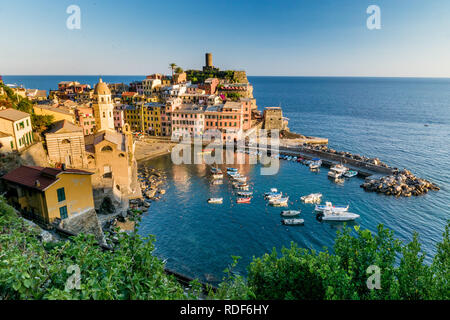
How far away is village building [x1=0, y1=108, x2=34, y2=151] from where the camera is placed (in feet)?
90.6

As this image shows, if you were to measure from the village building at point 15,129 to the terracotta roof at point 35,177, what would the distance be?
16.5 ft

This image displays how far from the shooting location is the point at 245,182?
49.6 m

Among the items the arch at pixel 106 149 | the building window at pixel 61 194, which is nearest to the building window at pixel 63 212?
the building window at pixel 61 194

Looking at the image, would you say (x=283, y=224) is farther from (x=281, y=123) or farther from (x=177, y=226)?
(x=281, y=123)

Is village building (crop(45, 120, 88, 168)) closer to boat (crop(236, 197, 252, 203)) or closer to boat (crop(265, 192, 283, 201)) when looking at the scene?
boat (crop(236, 197, 252, 203))

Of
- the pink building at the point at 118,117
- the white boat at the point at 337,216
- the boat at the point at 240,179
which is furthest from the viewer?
the pink building at the point at 118,117

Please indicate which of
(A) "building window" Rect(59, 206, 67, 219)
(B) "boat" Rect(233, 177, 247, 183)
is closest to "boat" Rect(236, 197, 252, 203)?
(B) "boat" Rect(233, 177, 247, 183)

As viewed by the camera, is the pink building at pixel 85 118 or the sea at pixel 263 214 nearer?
the sea at pixel 263 214

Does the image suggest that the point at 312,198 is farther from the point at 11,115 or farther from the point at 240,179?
the point at 11,115

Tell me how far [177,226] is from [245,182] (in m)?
18.0

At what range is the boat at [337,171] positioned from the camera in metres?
53.1

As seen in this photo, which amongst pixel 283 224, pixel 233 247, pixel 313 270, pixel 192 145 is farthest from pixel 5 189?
pixel 192 145

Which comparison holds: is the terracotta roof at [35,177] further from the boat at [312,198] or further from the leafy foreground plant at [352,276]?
the boat at [312,198]

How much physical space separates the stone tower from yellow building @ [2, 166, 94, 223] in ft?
58.0
